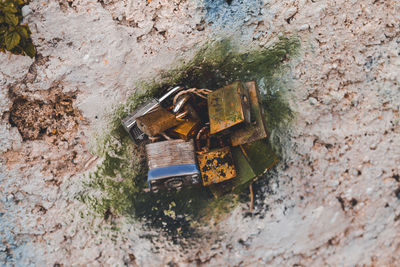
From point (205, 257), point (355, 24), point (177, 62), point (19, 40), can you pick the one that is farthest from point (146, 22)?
point (205, 257)

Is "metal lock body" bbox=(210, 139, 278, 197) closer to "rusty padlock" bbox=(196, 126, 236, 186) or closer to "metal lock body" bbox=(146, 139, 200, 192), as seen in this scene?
"rusty padlock" bbox=(196, 126, 236, 186)

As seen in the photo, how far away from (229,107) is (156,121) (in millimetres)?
432

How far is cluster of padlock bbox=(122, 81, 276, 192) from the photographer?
1725 millimetres

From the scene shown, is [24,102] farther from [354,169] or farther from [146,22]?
[354,169]

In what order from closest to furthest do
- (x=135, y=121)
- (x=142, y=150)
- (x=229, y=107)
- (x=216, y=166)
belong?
(x=229, y=107)
(x=216, y=166)
(x=135, y=121)
(x=142, y=150)

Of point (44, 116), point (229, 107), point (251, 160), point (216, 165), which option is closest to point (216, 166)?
point (216, 165)

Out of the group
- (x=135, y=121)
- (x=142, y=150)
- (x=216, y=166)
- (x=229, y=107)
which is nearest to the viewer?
(x=229, y=107)

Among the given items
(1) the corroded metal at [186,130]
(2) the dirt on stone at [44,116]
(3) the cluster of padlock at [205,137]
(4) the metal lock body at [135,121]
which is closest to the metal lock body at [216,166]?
(3) the cluster of padlock at [205,137]

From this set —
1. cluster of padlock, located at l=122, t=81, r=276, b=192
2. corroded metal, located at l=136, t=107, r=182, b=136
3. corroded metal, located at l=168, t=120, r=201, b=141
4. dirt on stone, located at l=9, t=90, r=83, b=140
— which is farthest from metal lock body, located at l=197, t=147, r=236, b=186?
dirt on stone, located at l=9, t=90, r=83, b=140

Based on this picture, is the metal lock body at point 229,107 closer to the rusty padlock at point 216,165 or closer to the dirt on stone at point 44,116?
the rusty padlock at point 216,165

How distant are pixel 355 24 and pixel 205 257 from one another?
5.73 feet

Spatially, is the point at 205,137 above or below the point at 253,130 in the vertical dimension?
below

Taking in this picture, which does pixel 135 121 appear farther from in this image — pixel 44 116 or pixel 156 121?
pixel 44 116

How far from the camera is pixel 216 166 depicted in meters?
1.81
